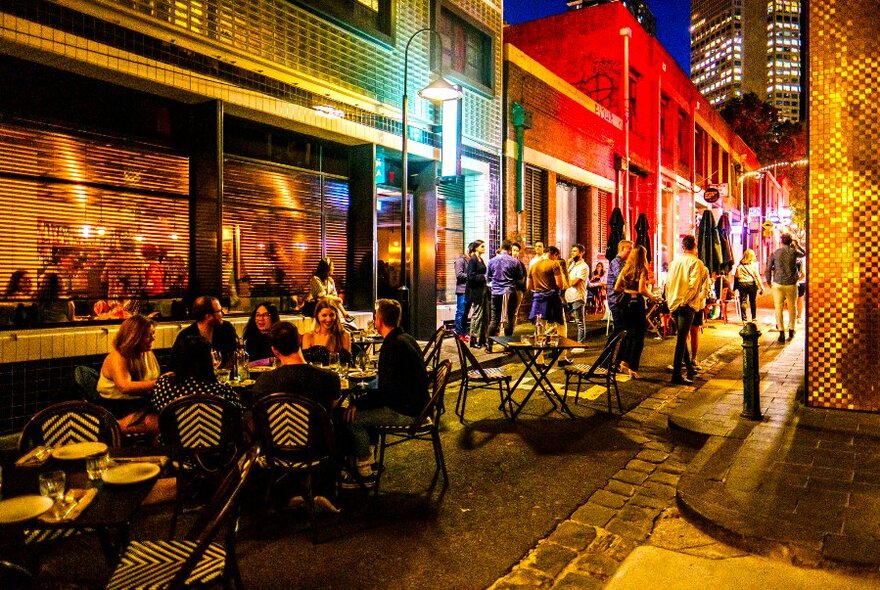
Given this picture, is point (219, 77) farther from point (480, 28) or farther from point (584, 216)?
point (584, 216)

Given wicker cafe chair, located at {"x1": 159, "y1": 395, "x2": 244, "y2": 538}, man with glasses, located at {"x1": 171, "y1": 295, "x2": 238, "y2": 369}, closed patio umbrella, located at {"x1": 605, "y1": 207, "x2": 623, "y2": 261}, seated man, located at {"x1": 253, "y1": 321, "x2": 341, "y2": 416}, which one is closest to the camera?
wicker cafe chair, located at {"x1": 159, "y1": 395, "x2": 244, "y2": 538}

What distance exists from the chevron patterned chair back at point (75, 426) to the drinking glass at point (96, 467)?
827 millimetres

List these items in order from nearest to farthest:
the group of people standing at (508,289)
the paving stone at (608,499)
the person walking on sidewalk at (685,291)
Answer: the paving stone at (608,499) < the person walking on sidewalk at (685,291) < the group of people standing at (508,289)

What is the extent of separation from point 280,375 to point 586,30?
20.0 meters

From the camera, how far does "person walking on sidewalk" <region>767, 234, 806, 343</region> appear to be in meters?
12.2

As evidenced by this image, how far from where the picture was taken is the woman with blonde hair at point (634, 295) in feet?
28.2

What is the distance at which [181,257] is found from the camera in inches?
324

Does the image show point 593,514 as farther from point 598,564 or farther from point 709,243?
point 709,243

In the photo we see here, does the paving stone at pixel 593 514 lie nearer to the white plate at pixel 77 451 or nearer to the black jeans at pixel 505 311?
the white plate at pixel 77 451

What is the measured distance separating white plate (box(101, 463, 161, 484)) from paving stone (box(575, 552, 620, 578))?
2.33 m

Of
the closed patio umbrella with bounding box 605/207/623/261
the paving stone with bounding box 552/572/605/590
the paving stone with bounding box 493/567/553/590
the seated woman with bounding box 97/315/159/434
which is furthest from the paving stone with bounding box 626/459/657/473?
the closed patio umbrella with bounding box 605/207/623/261

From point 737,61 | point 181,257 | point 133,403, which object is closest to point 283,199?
point 181,257

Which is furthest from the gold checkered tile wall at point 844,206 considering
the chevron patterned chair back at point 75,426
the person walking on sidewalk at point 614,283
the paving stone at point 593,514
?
the chevron patterned chair back at point 75,426

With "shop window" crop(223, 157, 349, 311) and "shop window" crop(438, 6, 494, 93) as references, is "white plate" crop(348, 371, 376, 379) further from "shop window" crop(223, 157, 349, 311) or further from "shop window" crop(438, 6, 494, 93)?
"shop window" crop(438, 6, 494, 93)
